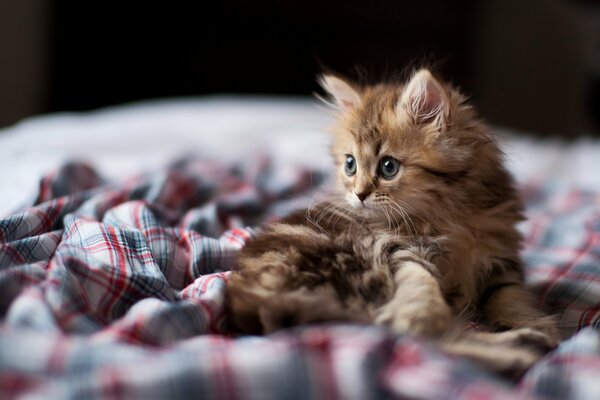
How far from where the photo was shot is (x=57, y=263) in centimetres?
115

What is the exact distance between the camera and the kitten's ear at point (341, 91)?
4.91 feet

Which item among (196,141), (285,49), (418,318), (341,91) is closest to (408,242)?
(418,318)

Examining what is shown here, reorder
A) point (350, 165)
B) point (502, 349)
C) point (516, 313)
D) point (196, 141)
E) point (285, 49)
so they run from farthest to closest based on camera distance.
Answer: point (285, 49) < point (196, 141) < point (350, 165) < point (516, 313) < point (502, 349)

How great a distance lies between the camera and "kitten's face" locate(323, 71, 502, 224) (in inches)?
50.9

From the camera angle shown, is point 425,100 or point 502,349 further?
point 425,100

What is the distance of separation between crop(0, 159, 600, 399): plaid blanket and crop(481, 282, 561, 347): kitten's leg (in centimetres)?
6

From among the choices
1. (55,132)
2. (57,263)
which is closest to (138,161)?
(55,132)

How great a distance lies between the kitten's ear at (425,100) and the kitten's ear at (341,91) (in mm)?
188

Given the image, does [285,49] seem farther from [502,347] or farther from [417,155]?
[502,347]

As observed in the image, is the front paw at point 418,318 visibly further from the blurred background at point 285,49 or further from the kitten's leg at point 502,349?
the blurred background at point 285,49

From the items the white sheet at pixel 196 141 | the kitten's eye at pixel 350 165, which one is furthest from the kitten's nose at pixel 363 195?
the white sheet at pixel 196 141

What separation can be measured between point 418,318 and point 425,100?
1.75 feet

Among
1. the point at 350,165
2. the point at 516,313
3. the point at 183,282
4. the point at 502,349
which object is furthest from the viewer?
the point at 350,165

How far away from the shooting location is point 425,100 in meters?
1.31
